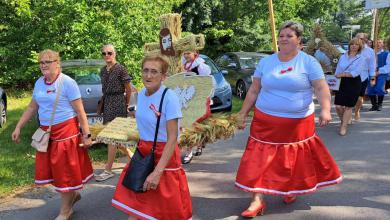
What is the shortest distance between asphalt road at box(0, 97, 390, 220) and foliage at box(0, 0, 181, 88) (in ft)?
19.9

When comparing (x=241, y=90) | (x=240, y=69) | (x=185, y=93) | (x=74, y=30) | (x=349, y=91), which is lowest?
(x=241, y=90)

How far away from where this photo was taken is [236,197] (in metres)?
5.09

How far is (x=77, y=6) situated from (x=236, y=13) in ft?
42.6

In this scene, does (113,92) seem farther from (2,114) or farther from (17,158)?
(2,114)

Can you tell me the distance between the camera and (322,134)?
8.39 m

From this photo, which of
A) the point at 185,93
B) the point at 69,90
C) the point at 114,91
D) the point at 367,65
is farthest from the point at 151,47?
the point at 367,65

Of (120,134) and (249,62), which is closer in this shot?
(120,134)

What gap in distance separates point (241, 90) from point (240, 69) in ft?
2.42

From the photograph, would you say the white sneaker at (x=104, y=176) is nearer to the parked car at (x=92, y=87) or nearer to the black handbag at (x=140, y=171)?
the parked car at (x=92, y=87)

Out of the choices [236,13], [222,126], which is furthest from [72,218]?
[236,13]

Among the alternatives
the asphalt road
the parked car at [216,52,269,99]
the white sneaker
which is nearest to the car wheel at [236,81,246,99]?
the parked car at [216,52,269,99]

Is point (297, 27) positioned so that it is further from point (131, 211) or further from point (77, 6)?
point (77, 6)

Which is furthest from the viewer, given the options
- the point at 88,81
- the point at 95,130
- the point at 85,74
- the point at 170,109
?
the point at 85,74

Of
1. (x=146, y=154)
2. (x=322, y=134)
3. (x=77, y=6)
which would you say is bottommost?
(x=322, y=134)
